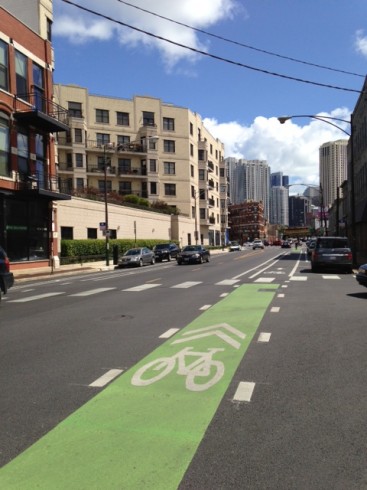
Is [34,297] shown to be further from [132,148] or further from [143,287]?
[132,148]

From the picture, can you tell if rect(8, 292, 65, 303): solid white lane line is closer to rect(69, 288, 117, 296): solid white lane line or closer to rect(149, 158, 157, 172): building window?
rect(69, 288, 117, 296): solid white lane line

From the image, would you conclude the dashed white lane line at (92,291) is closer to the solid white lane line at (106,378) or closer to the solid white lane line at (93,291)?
the solid white lane line at (93,291)

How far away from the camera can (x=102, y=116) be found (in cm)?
6694

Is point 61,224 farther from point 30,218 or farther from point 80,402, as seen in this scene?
point 80,402

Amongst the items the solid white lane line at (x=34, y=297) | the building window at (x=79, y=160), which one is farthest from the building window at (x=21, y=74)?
the building window at (x=79, y=160)

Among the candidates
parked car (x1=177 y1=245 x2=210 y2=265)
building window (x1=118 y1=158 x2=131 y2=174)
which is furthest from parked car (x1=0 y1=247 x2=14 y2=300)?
building window (x1=118 y1=158 x2=131 y2=174)

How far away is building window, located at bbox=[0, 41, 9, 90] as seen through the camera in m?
25.3

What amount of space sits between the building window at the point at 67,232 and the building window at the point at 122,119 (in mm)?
34060

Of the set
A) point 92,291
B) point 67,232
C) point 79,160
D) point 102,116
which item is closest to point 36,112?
point 67,232

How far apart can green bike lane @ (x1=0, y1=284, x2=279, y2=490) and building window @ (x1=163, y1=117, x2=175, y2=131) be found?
65.7 m

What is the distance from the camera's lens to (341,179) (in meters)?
75.0

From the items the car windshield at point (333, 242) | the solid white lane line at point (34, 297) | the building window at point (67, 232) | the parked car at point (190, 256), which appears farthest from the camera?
the building window at point (67, 232)

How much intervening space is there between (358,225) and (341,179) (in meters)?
34.8

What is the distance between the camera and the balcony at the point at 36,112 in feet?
86.0
